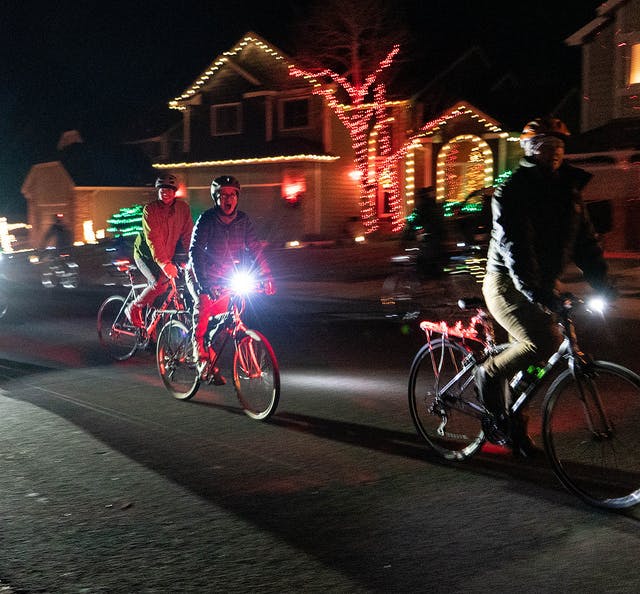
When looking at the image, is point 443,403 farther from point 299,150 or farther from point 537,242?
point 299,150

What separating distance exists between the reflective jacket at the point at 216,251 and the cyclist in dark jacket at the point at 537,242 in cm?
266

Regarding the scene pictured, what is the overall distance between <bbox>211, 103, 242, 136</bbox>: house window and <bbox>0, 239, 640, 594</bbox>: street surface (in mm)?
26932

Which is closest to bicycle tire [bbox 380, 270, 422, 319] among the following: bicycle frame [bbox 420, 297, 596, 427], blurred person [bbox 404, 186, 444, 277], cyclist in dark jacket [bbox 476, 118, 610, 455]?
blurred person [bbox 404, 186, 444, 277]

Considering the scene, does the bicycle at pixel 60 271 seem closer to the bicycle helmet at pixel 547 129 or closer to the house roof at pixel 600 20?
the house roof at pixel 600 20

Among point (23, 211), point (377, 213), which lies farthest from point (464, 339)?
point (23, 211)

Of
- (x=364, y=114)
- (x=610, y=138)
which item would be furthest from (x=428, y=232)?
(x=364, y=114)

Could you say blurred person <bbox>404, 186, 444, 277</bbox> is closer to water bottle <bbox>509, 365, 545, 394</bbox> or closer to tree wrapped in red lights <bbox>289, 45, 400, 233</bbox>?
water bottle <bbox>509, 365, 545, 394</bbox>

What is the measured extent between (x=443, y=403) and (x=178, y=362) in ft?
→ 9.91

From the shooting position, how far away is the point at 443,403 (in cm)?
584

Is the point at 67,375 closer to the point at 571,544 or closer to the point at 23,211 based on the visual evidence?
the point at 571,544

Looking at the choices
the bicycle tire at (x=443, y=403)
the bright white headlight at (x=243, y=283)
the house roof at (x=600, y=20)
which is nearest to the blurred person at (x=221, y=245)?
the bright white headlight at (x=243, y=283)

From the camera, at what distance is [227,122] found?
35.4 meters

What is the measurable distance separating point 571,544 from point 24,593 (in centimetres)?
251

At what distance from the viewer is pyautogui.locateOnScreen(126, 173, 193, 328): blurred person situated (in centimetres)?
905
